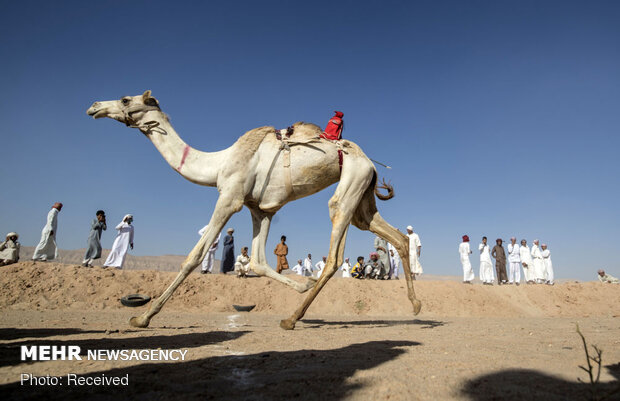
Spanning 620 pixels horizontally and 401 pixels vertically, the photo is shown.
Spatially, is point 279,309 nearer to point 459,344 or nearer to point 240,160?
point 240,160

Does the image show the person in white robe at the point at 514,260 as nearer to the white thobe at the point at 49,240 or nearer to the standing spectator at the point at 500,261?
the standing spectator at the point at 500,261

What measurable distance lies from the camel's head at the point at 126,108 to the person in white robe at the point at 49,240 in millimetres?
8351

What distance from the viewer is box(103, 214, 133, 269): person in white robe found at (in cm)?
1334

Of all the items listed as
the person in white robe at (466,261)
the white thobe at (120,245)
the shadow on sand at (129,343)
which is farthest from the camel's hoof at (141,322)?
the person in white robe at (466,261)

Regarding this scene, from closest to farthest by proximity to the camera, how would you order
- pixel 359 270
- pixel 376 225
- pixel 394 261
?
pixel 376 225, pixel 359 270, pixel 394 261

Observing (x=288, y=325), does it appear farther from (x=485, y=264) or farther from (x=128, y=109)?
(x=485, y=264)

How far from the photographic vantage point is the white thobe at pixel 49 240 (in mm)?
12383

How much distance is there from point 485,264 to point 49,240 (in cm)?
1881

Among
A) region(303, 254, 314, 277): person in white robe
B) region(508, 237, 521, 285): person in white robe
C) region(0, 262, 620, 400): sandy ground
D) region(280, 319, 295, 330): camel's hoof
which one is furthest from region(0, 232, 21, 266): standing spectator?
region(508, 237, 521, 285): person in white robe

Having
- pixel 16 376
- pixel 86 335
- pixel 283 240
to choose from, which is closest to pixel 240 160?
pixel 86 335

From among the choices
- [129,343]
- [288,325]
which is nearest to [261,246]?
[288,325]

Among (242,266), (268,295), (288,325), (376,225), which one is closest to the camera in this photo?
(288,325)

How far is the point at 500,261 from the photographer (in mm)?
18547

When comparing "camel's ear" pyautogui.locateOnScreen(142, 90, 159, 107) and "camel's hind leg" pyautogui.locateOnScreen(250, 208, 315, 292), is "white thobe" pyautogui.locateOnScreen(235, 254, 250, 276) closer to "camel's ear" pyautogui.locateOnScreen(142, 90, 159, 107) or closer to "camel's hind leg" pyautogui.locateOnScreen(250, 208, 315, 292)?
"camel's hind leg" pyautogui.locateOnScreen(250, 208, 315, 292)
